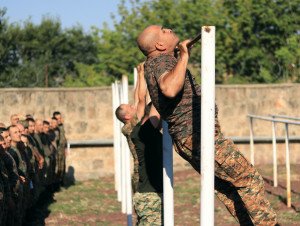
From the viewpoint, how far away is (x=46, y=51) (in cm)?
3269

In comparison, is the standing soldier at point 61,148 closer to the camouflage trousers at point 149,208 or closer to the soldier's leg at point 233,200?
the camouflage trousers at point 149,208

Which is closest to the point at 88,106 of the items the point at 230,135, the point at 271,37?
the point at 230,135

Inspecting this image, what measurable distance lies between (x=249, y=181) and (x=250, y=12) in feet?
73.8

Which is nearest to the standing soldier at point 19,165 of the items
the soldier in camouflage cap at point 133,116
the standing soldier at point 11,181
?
the standing soldier at point 11,181

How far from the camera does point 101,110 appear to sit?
14.4 metres

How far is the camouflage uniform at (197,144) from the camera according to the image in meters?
3.23

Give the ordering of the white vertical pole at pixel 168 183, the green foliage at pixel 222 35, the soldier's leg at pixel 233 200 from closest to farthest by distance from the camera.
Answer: the soldier's leg at pixel 233 200, the white vertical pole at pixel 168 183, the green foliage at pixel 222 35

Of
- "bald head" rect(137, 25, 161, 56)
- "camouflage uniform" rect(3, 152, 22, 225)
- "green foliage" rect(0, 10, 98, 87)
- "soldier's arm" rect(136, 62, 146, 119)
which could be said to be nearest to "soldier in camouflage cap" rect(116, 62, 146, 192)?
"soldier's arm" rect(136, 62, 146, 119)

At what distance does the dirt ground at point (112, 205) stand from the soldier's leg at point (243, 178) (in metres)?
4.66

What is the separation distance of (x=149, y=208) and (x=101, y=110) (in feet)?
30.8

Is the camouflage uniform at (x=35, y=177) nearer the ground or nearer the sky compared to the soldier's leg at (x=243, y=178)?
nearer the ground

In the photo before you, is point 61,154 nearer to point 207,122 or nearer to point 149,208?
point 149,208

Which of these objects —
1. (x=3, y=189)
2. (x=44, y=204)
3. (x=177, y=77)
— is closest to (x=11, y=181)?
(x=3, y=189)

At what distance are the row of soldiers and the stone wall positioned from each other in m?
0.91
